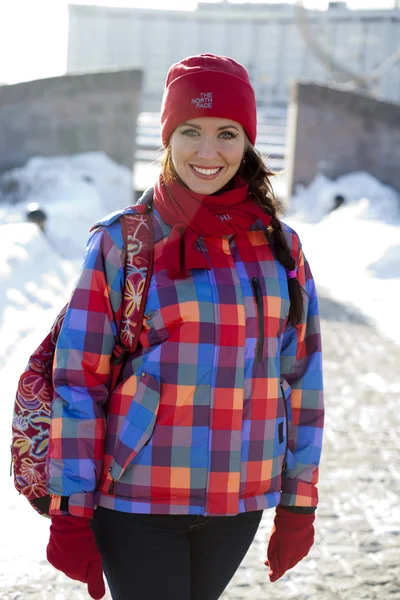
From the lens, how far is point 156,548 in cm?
217

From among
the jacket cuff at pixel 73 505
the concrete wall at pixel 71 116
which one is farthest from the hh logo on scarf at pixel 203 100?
the concrete wall at pixel 71 116

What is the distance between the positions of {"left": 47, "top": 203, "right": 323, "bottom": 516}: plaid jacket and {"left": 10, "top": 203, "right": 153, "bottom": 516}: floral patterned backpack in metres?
0.02

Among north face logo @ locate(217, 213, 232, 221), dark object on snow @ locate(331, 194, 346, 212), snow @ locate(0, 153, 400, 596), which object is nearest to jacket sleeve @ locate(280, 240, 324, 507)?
north face logo @ locate(217, 213, 232, 221)

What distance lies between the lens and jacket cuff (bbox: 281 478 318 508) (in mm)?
2369

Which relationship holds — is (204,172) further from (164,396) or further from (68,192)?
(68,192)

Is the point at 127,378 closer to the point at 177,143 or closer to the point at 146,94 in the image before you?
the point at 177,143

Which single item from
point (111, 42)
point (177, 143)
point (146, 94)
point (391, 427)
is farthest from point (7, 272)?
point (111, 42)

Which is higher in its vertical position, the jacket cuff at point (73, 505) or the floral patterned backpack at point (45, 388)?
the floral patterned backpack at point (45, 388)

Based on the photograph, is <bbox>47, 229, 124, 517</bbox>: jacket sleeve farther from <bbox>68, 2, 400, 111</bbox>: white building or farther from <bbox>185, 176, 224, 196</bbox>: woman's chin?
<bbox>68, 2, 400, 111</bbox>: white building

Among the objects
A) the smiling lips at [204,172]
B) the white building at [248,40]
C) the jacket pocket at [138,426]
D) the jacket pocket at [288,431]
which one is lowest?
the white building at [248,40]

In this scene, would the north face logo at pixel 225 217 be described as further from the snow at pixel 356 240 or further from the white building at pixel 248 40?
the white building at pixel 248 40

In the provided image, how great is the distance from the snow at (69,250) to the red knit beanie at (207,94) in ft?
7.28

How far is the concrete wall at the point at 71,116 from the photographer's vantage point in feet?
61.2

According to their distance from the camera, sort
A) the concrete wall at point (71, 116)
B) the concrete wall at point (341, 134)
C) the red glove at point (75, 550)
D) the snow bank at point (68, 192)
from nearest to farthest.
A: 1. the red glove at point (75, 550)
2. the snow bank at point (68, 192)
3. the concrete wall at point (71, 116)
4. the concrete wall at point (341, 134)
